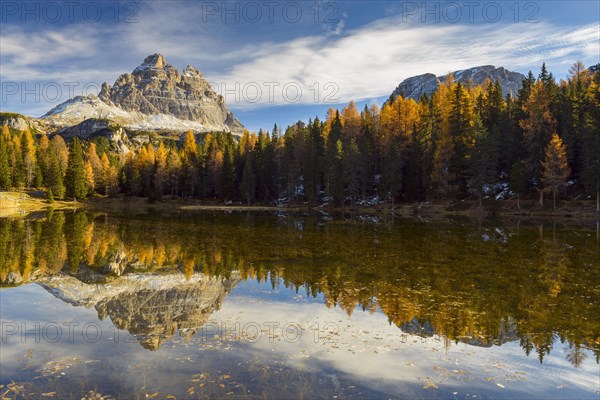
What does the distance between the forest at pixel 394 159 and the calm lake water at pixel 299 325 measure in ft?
155

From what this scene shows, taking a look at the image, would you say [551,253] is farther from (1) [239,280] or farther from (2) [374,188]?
(2) [374,188]

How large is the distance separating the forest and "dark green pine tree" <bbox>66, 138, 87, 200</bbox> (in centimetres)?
26

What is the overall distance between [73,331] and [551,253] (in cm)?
2873

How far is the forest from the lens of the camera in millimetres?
68062

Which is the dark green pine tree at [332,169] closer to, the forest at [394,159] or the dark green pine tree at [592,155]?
the forest at [394,159]

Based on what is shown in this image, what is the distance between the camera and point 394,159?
77.1 meters

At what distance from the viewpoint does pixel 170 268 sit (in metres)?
22.2

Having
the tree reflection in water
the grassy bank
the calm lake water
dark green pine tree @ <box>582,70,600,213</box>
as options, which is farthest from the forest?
the calm lake water

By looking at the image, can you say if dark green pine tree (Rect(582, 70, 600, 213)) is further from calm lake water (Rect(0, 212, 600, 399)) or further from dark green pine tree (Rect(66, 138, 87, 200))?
dark green pine tree (Rect(66, 138, 87, 200))

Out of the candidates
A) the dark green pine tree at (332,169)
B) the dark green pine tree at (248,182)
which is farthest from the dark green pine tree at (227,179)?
the dark green pine tree at (332,169)

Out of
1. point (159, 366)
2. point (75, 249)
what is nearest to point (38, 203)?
point (75, 249)

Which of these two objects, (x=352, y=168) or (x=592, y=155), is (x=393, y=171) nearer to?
(x=352, y=168)

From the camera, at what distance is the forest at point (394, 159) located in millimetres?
68062

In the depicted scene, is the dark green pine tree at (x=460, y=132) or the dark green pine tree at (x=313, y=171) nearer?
the dark green pine tree at (x=460, y=132)
